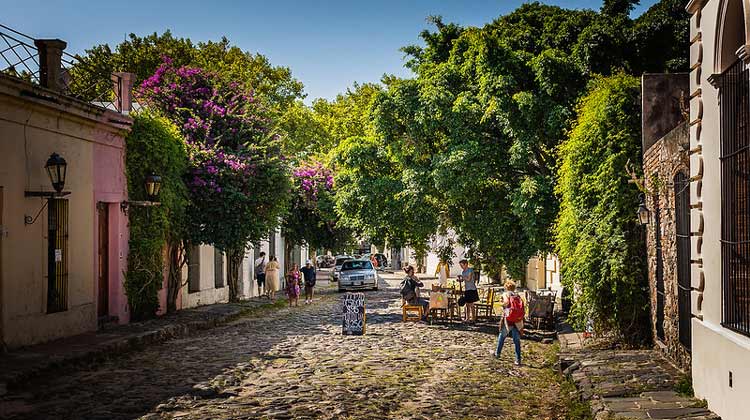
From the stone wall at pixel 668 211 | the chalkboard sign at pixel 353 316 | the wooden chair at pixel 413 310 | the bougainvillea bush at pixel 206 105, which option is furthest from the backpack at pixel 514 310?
the bougainvillea bush at pixel 206 105

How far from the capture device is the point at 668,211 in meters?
12.4

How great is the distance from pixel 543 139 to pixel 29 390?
46.1 feet

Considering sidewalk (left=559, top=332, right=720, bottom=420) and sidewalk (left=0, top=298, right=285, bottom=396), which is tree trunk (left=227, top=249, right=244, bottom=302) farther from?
sidewalk (left=559, top=332, right=720, bottom=420)

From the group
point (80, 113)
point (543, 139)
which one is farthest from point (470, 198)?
point (80, 113)

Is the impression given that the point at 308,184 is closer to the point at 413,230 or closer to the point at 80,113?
the point at 413,230

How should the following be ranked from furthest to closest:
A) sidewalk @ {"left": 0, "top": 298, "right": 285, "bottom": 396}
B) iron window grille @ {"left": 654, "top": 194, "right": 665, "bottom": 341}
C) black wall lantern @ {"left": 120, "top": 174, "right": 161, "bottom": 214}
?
black wall lantern @ {"left": 120, "top": 174, "right": 161, "bottom": 214}, iron window grille @ {"left": 654, "top": 194, "right": 665, "bottom": 341}, sidewalk @ {"left": 0, "top": 298, "right": 285, "bottom": 396}

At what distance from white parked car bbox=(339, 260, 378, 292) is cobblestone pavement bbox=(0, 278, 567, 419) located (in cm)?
1933

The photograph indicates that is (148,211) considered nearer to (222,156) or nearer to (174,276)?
(174,276)

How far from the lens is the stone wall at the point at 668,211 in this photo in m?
11.3

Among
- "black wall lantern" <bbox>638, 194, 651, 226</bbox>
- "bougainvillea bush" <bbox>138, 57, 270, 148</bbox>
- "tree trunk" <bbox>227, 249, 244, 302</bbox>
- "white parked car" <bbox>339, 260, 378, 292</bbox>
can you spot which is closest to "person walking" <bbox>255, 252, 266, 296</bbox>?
"tree trunk" <bbox>227, 249, 244, 302</bbox>

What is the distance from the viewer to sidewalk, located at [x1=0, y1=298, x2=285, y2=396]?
12320 millimetres

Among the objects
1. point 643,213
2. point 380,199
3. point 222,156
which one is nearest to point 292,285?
point 380,199

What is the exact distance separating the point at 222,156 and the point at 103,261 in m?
5.72

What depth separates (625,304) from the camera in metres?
14.5
